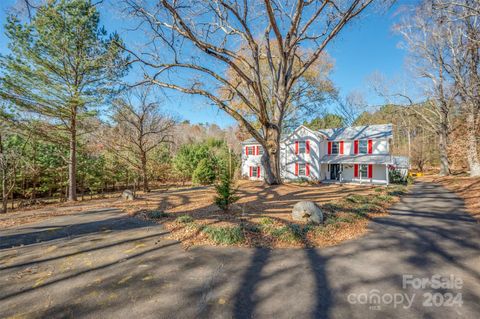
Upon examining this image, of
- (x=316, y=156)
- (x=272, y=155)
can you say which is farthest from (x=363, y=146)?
(x=272, y=155)

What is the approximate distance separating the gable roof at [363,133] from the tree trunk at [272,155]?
985cm

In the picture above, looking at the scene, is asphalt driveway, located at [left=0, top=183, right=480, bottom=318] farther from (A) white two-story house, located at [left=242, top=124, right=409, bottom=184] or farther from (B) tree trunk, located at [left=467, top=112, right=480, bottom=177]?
(B) tree trunk, located at [left=467, top=112, right=480, bottom=177]

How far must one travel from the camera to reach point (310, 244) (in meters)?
4.97

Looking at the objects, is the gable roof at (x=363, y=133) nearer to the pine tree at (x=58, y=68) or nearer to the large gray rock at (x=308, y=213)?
the large gray rock at (x=308, y=213)

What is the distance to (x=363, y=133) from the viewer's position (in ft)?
64.5

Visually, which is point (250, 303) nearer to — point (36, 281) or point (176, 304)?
point (176, 304)

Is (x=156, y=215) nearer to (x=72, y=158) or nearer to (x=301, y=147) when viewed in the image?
(x=72, y=158)

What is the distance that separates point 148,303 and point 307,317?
2.07 meters

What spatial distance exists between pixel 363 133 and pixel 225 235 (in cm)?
1906

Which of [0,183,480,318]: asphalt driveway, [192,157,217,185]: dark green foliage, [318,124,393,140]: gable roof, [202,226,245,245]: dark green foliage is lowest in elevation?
[0,183,480,318]: asphalt driveway

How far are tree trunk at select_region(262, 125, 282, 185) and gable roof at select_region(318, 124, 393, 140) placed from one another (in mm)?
9845

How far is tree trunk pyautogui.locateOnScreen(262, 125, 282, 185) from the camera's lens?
1348cm

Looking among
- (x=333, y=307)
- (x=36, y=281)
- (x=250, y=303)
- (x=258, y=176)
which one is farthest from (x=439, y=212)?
(x=258, y=176)

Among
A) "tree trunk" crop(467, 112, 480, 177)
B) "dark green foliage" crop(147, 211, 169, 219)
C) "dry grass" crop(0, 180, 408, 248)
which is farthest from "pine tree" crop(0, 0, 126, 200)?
"tree trunk" crop(467, 112, 480, 177)
